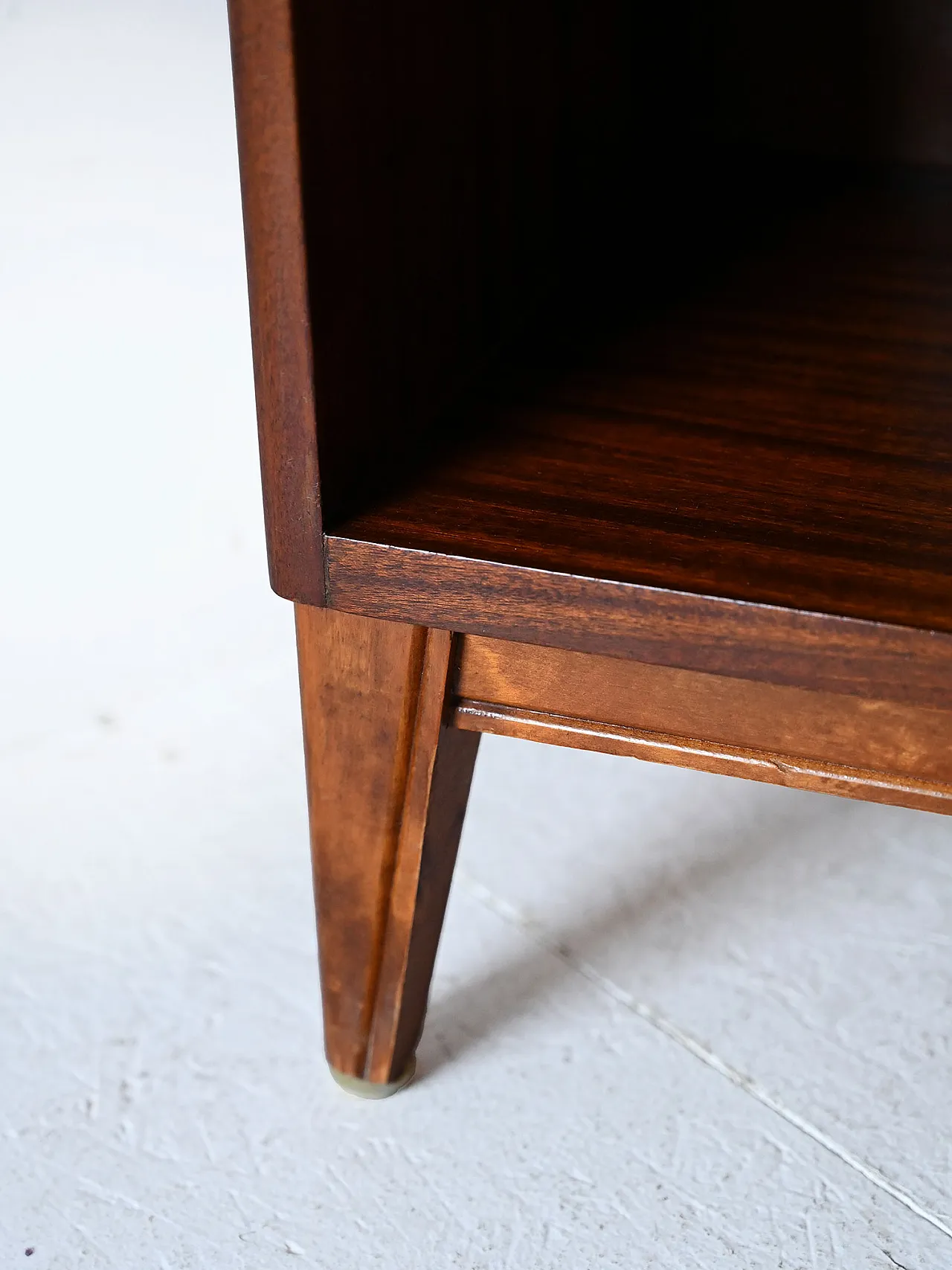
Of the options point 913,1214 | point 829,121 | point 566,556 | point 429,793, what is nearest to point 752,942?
point 913,1214

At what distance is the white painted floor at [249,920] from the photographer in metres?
0.68

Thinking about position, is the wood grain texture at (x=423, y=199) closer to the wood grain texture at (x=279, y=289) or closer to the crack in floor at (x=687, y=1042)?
the wood grain texture at (x=279, y=289)

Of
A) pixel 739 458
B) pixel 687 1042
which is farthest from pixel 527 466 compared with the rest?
pixel 687 1042

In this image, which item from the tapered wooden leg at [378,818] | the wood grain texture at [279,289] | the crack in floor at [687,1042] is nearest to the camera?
the wood grain texture at [279,289]

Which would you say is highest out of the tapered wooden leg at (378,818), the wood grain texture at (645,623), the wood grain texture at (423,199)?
the wood grain texture at (423,199)

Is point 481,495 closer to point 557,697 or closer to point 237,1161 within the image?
point 557,697

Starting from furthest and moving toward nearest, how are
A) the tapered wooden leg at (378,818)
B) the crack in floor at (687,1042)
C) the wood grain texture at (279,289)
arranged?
the crack in floor at (687,1042) → the tapered wooden leg at (378,818) → the wood grain texture at (279,289)

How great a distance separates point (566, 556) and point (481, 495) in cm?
6

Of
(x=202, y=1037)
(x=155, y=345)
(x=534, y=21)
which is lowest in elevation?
(x=202, y=1037)

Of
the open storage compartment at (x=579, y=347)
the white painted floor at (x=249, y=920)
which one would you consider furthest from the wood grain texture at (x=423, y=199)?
the white painted floor at (x=249, y=920)

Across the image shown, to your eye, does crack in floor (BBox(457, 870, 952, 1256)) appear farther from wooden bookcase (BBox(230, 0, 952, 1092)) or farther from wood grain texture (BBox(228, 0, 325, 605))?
wood grain texture (BBox(228, 0, 325, 605))

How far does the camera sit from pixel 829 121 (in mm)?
929

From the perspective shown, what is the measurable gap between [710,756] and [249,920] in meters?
0.40

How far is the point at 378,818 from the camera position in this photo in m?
0.63
